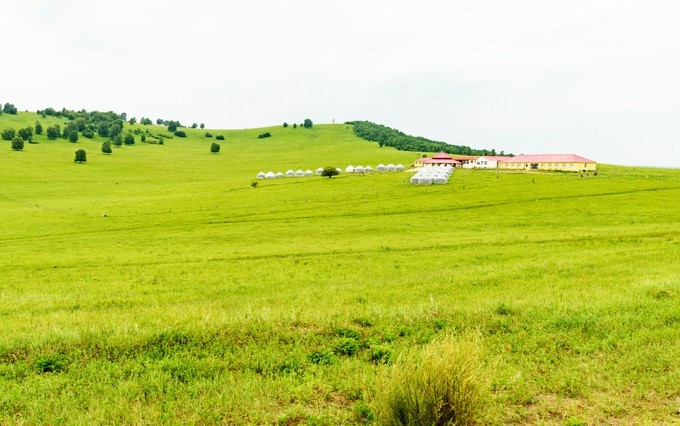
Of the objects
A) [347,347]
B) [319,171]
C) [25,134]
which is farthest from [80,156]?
[347,347]

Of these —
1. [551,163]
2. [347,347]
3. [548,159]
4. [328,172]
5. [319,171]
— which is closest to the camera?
[347,347]

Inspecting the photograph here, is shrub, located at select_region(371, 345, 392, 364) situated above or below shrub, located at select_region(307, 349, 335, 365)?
above

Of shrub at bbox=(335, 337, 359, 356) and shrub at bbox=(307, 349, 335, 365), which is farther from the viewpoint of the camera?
shrub at bbox=(335, 337, 359, 356)

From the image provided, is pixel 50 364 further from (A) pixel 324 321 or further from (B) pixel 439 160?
(B) pixel 439 160

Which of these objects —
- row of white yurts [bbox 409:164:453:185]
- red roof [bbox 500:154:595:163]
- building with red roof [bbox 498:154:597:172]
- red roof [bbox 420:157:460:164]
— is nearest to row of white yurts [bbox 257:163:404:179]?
red roof [bbox 420:157:460:164]

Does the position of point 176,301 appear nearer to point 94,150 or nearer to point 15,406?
point 15,406

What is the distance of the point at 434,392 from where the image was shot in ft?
19.0

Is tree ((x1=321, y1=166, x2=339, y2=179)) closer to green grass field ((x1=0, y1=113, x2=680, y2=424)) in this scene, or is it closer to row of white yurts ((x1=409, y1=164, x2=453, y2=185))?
row of white yurts ((x1=409, y1=164, x2=453, y2=185))

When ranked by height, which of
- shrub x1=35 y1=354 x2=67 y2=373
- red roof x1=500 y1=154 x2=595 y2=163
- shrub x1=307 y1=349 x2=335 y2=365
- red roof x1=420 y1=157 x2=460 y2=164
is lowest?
shrub x1=35 y1=354 x2=67 y2=373

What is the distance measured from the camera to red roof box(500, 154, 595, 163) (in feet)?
393

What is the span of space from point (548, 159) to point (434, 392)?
13495 centimetres

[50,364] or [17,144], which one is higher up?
[17,144]

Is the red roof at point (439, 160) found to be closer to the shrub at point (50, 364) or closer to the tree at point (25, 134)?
the shrub at point (50, 364)

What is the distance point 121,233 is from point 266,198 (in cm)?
3487
